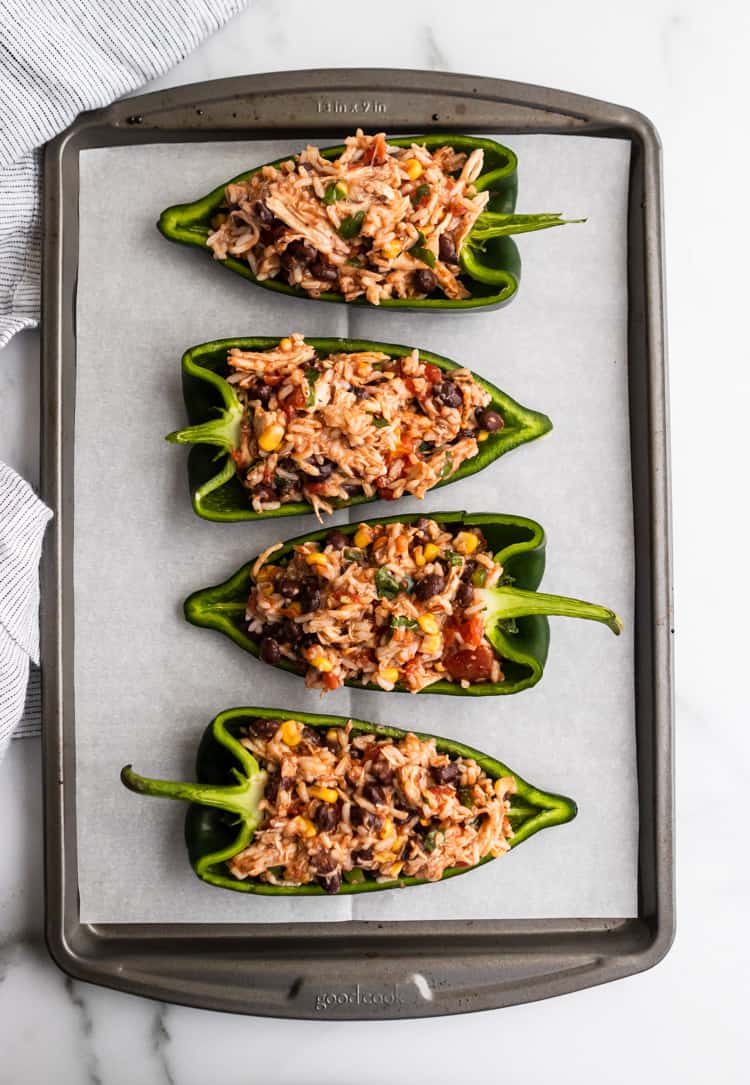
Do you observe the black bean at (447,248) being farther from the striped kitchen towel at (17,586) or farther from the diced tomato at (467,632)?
the striped kitchen towel at (17,586)

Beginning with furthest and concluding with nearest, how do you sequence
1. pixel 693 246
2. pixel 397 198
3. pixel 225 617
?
pixel 693 246 < pixel 225 617 < pixel 397 198

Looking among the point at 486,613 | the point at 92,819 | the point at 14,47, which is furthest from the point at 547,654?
the point at 14,47

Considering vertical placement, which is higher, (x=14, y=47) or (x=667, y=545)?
(x=14, y=47)

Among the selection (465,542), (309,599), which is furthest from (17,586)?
(465,542)

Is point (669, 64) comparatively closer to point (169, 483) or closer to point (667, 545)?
point (667, 545)

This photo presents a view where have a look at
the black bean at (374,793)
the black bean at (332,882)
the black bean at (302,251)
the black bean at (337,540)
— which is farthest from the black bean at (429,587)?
the black bean at (302,251)

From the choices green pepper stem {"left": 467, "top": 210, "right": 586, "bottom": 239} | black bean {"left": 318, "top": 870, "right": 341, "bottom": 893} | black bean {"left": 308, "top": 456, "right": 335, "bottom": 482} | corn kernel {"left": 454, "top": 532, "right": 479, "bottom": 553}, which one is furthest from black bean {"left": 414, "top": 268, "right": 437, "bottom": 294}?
black bean {"left": 318, "top": 870, "right": 341, "bottom": 893}

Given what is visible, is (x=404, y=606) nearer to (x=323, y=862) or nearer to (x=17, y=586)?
(x=323, y=862)

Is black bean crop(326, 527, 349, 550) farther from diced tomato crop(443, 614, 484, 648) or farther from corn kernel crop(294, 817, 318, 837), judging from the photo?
corn kernel crop(294, 817, 318, 837)
